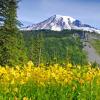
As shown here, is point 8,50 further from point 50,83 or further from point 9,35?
point 50,83

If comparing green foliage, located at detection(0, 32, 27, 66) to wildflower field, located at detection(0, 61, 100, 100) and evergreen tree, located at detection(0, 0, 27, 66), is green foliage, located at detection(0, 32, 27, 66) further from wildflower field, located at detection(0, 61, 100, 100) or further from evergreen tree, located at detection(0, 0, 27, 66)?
wildflower field, located at detection(0, 61, 100, 100)

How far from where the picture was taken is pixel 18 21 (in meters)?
42.9

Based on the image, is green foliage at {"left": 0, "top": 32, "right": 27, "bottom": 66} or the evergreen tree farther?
the evergreen tree

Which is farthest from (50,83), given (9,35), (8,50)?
(9,35)

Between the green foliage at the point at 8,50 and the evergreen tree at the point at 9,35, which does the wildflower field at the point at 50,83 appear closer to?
the evergreen tree at the point at 9,35

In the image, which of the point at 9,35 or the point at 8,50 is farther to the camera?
the point at 9,35

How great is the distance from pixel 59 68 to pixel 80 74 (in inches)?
19.2

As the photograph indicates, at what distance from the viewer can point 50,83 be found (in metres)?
7.39

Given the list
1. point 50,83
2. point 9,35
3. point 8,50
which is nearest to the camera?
point 50,83

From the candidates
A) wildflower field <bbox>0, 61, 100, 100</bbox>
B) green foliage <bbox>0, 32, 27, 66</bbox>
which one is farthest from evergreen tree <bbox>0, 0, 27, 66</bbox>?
wildflower field <bbox>0, 61, 100, 100</bbox>

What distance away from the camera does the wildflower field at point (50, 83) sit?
6.63 meters

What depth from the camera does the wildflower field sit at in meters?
6.63

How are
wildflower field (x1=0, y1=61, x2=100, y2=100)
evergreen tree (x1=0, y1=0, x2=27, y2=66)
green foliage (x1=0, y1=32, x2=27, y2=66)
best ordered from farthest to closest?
evergreen tree (x1=0, y1=0, x2=27, y2=66)
green foliage (x1=0, y1=32, x2=27, y2=66)
wildflower field (x1=0, y1=61, x2=100, y2=100)

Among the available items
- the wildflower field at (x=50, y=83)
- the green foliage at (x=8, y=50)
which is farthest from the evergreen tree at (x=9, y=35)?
the wildflower field at (x=50, y=83)
